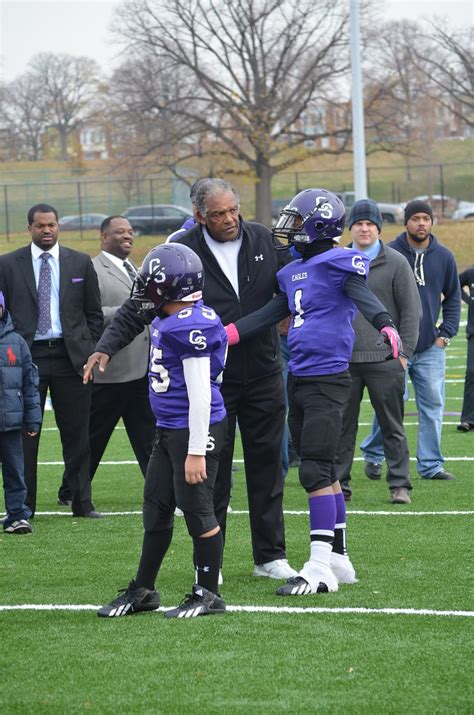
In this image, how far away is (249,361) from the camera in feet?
21.8

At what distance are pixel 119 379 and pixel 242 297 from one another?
245 cm

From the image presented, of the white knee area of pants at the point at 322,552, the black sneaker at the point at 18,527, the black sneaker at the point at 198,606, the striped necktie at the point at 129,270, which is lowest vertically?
the black sneaker at the point at 18,527

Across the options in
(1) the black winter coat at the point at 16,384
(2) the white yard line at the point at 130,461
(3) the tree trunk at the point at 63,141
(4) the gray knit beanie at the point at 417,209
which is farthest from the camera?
(3) the tree trunk at the point at 63,141

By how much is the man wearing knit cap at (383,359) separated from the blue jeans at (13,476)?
2258 mm

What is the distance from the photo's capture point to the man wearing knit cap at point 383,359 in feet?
29.5

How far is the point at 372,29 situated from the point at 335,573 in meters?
40.6

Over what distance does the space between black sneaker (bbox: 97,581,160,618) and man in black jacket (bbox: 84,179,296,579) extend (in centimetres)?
84

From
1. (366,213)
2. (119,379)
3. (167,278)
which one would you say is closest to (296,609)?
(167,278)

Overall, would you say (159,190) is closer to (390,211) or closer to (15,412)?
(390,211)

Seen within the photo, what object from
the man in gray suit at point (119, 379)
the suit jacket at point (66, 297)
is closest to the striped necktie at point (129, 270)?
the man in gray suit at point (119, 379)

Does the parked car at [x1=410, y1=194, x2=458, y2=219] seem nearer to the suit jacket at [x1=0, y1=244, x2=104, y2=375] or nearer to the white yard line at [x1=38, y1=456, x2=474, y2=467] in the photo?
the white yard line at [x1=38, y1=456, x2=474, y2=467]

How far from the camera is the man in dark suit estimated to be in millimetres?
8797

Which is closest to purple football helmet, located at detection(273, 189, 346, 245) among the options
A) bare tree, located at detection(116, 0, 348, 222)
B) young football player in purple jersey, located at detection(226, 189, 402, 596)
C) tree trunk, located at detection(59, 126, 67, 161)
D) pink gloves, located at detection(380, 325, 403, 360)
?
young football player in purple jersey, located at detection(226, 189, 402, 596)

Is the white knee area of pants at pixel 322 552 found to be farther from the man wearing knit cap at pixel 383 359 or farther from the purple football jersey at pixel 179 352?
the man wearing knit cap at pixel 383 359
